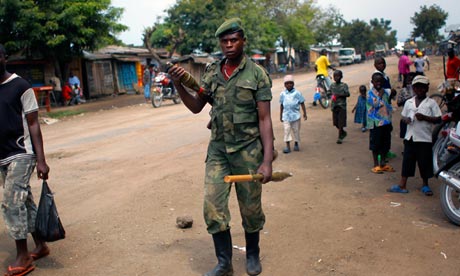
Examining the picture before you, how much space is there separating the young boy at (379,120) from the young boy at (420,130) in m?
0.92

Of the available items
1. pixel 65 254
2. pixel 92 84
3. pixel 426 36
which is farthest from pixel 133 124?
pixel 426 36

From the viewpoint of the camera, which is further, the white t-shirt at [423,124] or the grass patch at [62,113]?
the grass patch at [62,113]

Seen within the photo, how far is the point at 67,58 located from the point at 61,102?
2.06m

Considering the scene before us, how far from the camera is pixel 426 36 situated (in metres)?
60.4

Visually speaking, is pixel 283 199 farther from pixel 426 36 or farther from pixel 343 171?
pixel 426 36

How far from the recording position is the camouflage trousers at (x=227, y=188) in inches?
135

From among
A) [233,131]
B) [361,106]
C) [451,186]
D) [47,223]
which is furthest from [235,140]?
[361,106]

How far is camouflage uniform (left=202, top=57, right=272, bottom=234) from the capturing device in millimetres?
3432

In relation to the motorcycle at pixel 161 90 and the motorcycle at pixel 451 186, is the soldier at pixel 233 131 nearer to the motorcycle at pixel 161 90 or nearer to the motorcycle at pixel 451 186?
the motorcycle at pixel 451 186

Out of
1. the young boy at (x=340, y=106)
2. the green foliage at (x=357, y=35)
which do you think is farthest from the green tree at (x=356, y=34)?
the young boy at (x=340, y=106)

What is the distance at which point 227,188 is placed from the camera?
3.49 meters

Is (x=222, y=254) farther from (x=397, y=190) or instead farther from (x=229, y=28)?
(x=397, y=190)

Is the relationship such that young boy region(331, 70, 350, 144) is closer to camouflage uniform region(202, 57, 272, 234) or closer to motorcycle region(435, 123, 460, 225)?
motorcycle region(435, 123, 460, 225)

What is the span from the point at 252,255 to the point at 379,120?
363cm
